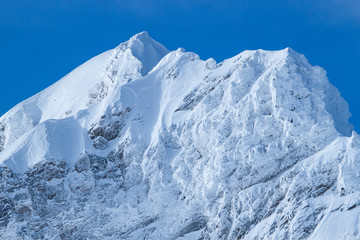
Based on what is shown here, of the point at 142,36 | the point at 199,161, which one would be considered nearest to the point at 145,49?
the point at 142,36

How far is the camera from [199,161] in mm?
111062

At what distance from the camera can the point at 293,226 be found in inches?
3720

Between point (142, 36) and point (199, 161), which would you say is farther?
point (142, 36)

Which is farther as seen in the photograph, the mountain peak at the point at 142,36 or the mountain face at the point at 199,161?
the mountain peak at the point at 142,36

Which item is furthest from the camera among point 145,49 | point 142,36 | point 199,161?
point 142,36

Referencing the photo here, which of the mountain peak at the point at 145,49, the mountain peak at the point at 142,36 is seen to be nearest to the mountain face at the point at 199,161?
the mountain peak at the point at 145,49

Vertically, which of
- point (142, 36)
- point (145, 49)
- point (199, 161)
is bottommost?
point (199, 161)

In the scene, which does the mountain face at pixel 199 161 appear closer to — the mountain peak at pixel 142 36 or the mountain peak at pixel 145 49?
the mountain peak at pixel 145 49

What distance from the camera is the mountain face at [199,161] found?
321 feet

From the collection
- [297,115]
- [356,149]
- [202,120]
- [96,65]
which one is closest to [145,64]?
[96,65]

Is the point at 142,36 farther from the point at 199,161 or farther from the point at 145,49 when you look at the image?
the point at 199,161

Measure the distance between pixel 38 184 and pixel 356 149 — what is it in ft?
148

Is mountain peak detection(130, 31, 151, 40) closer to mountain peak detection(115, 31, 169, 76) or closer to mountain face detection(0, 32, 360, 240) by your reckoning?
mountain peak detection(115, 31, 169, 76)

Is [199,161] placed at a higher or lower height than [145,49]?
lower
